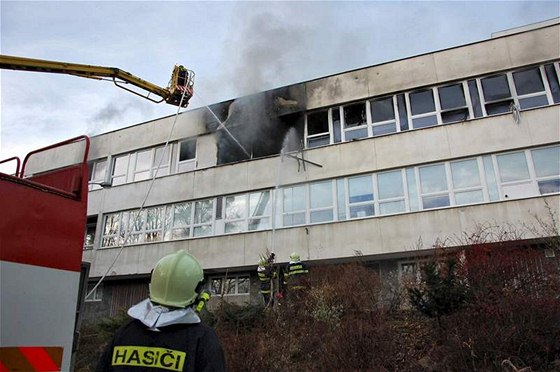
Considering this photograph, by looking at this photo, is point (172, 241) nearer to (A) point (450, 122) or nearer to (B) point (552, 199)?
(A) point (450, 122)

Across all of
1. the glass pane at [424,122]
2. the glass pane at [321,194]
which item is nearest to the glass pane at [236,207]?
the glass pane at [321,194]

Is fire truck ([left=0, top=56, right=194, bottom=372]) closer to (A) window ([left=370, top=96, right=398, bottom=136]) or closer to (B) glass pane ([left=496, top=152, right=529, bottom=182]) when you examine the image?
(B) glass pane ([left=496, top=152, right=529, bottom=182])

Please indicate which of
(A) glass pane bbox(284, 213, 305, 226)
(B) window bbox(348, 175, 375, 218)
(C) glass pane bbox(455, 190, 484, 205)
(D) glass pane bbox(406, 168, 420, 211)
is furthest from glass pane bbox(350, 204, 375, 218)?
(C) glass pane bbox(455, 190, 484, 205)

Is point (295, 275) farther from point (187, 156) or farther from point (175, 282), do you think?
point (175, 282)

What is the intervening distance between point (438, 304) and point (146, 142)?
15.4m

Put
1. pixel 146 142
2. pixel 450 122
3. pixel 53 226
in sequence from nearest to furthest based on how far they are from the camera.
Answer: pixel 53 226
pixel 450 122
pixel 146 142

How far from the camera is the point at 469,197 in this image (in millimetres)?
13039

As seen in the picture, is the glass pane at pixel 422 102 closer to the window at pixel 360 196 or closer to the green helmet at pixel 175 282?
the window at pixel 360 196

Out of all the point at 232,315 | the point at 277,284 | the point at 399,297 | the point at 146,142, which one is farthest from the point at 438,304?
the point at 146,142

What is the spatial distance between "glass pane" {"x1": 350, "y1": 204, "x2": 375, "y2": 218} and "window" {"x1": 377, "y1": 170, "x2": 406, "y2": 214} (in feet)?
1.10

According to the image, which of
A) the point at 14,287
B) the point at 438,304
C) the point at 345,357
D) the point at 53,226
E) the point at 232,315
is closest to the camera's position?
the point at 14,287

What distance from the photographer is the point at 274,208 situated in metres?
15.6

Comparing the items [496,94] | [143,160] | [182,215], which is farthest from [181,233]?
[496,94]

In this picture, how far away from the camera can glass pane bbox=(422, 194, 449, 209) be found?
1330 centimetres
